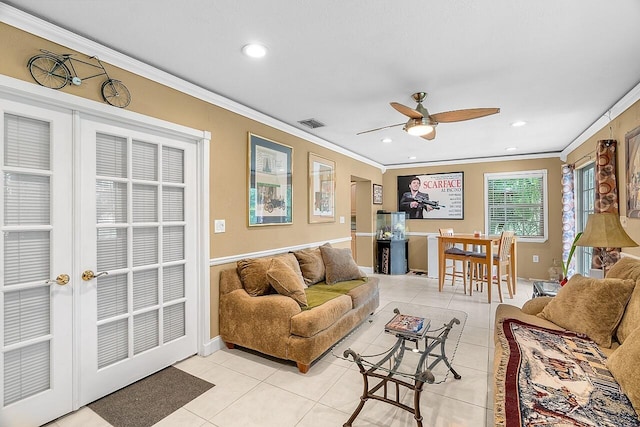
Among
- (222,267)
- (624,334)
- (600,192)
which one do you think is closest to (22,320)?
(222,267)

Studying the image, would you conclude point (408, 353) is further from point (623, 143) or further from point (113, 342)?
point (623, 143)

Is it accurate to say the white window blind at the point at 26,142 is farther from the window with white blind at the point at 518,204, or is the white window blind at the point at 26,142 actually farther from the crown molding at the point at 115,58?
the window with white blind at the point at 518,204

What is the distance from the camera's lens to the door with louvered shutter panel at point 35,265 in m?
1.76

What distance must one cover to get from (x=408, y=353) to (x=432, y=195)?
5.07 metres

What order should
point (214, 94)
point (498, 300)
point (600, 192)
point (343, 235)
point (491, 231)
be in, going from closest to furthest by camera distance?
point (214, 94) < point (600, 192) < point (498, 300) < point (343, 235) < point (491, 231)

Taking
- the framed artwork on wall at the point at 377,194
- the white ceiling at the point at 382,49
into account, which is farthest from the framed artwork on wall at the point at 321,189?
the framed artwork on wall at the point at 377,194

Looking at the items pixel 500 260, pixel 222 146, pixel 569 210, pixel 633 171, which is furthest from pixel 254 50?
pixel 569 210

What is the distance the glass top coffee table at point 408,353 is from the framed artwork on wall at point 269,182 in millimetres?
1635

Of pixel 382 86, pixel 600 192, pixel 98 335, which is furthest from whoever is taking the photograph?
pixel 600 192

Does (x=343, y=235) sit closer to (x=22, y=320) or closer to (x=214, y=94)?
(x=214, y=94)

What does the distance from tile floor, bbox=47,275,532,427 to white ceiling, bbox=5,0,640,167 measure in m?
2.29

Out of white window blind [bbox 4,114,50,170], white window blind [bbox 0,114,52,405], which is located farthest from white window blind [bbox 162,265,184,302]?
white window blind [bbox 4,114,50,170]

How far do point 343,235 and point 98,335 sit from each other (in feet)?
12.5

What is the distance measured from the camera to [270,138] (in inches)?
140
